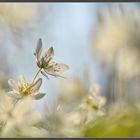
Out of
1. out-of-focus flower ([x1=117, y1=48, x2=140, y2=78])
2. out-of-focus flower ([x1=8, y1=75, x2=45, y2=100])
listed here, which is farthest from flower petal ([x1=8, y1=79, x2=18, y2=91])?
out-of-focus flower ([x1=117, y1=48, x2=140, y2=78])

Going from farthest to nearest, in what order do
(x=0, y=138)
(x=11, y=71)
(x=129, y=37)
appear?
(x=129, y=37) → (x=11, y=71) → (x=0, y=138)

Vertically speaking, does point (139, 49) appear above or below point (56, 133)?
above

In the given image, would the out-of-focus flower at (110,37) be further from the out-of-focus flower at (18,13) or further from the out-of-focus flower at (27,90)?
the out-of-focus flower at (27,90)

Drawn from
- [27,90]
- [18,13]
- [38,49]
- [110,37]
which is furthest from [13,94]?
[110,37]

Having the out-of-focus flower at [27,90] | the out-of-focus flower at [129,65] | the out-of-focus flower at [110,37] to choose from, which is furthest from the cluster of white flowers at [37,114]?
the out-of-focus flower at [110,37]

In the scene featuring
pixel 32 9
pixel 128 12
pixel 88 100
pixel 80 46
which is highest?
pixel 80 46

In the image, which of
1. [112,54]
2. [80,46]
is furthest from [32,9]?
[80,46]

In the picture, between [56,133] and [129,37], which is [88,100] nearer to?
[56,133]
